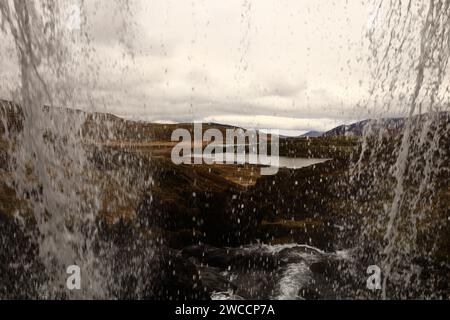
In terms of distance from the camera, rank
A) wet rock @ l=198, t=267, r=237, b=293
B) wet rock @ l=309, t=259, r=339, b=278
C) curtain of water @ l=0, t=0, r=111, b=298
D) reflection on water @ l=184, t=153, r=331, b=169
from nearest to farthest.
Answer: curtain of water @ l=0, t=0, r=111, b=298
wet rock @ l=198, t=267, r=237, b=293
wet rock @ l=309, t=259, r=339, b=278
reflection on water @ l=184, t=153, r=331, b=169

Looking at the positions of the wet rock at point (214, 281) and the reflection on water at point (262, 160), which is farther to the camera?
the reflection on water at point (262, 160)

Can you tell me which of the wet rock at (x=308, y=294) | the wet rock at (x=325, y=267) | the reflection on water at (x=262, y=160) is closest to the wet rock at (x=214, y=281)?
the wet rock at (x=308, y=294)

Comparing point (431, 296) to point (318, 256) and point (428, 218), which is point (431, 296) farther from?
point (318, 256)

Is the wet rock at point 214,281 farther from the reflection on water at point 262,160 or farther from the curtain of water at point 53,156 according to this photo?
the reflection on water at point 262,160

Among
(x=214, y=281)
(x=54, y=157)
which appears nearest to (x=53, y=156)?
(x=54, y=157)

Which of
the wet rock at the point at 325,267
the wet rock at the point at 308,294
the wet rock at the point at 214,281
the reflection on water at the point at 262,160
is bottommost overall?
the wet rock at the point at 214,281

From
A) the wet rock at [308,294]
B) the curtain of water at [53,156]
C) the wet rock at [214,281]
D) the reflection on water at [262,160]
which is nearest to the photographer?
the curtain of water at [53,156]

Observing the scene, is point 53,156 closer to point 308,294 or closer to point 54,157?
point 54,157

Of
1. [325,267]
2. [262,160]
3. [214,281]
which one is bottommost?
[214,281]

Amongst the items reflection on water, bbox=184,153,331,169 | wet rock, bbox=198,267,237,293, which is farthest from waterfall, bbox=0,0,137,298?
reflection on water, bbox=184,153,331,169

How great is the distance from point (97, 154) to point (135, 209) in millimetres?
1910

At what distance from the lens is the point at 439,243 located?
27.7 ft

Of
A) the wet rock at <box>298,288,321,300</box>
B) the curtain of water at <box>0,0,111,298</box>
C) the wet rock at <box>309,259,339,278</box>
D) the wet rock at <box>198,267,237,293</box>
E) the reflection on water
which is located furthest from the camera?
the reflection on water

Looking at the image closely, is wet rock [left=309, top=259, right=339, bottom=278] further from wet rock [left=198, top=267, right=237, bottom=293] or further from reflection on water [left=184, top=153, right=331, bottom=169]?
reflection on water [left=184, top=153, right=331, bottom=169]
